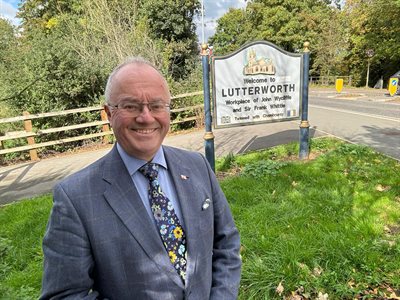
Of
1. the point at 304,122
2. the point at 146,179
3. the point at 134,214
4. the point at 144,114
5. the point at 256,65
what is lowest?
the point at 304,122

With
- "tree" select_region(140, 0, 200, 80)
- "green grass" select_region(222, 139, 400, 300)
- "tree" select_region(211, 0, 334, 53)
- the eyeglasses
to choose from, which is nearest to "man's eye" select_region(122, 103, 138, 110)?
the eyeglasses

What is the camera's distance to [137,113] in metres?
1.45

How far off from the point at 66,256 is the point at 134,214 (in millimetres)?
298

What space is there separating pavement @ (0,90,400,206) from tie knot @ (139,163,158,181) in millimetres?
4880

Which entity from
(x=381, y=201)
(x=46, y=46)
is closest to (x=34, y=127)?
(x=46, y=46)

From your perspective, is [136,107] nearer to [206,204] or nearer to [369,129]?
[206,204]

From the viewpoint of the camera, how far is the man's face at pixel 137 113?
4.64 ft

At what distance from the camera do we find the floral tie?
143cm

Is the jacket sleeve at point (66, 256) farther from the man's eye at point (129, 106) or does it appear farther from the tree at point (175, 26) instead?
the tree at point (175, 26)

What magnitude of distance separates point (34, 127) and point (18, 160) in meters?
1.15

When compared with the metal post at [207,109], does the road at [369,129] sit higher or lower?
lower

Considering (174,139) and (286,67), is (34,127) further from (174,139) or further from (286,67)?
(286,67)

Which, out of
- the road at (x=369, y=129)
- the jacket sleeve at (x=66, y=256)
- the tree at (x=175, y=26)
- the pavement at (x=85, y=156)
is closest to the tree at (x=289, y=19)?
the tree at (x=175, y=26)

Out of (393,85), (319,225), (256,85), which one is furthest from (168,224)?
(393,85)
